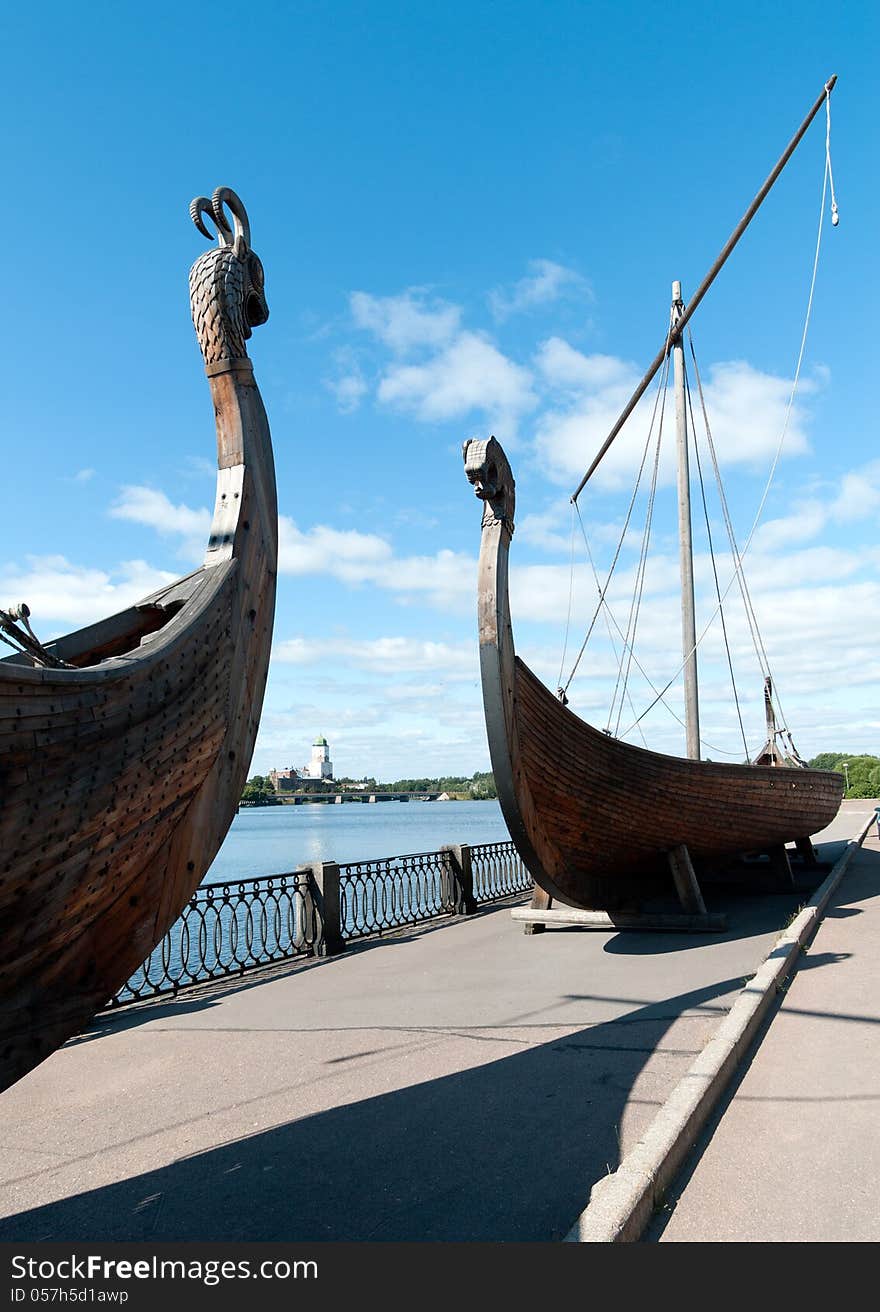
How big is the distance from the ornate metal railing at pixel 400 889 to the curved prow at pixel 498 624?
11.2 ft

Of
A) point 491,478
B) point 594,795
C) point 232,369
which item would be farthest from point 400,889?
point 232,369

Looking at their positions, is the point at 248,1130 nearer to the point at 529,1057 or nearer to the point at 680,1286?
the point at 529,1057

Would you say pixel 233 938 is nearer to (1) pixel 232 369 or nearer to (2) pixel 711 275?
(1) pixel 232 369

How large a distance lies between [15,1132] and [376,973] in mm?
3662

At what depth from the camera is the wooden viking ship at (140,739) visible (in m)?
2.69

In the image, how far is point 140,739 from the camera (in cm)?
317

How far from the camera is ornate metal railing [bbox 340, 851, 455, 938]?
9414mm

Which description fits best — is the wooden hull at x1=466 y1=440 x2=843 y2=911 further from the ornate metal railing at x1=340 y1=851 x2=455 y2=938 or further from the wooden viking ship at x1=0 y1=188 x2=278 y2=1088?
the ornate metal railing at x1=340 y1=851 x2=455 y2=938

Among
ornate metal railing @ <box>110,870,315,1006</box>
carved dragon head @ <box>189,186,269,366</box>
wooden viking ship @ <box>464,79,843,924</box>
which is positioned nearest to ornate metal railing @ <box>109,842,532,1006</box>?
ornate metal railing @ <box>110,870,315,1006</box>

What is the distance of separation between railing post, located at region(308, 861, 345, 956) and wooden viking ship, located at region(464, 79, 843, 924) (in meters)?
2.04

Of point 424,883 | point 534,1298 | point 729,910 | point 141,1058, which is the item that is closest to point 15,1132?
point 141,1058

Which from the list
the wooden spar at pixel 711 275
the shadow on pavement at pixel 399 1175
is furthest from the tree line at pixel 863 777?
the shadow on pavement at pixel 399 1175

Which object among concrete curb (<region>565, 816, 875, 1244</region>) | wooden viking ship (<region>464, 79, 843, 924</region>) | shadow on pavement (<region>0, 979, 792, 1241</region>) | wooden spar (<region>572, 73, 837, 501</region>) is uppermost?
wooden spar (<region>572, 73, 837, 501</region>)

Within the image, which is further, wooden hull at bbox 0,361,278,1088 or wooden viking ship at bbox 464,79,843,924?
wooden viking ship at bbox 464,79,843,924
